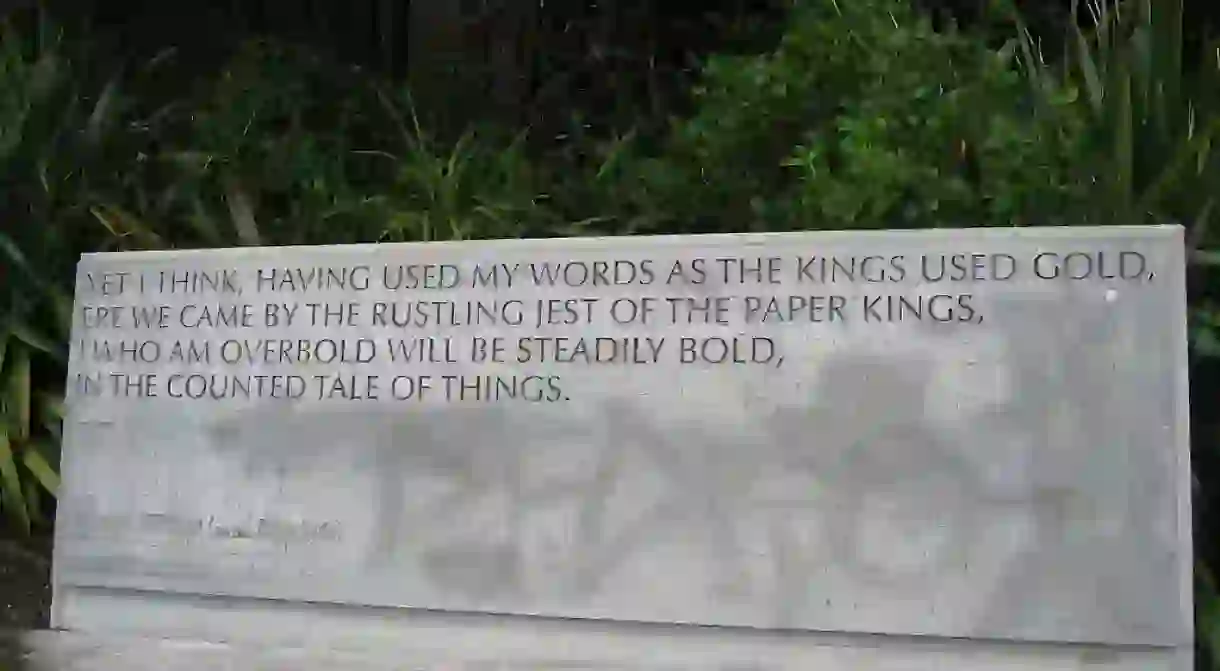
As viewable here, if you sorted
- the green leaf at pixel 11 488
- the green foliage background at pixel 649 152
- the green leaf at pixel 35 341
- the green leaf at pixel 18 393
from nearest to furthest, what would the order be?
the green foliage background at pixel 649 152
the green leaf at pixel 11 488
the green leaf at pixel 18 393
the green leaf at pixel 35 341

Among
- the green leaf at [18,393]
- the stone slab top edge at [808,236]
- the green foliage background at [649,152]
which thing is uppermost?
the green foliage background at [649,152]

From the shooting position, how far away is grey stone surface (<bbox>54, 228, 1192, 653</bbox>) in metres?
3.61

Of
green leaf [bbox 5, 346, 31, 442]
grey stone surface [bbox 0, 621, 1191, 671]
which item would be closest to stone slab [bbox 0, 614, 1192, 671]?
grey stone surface [bbox 0, 621, 1191, 671]

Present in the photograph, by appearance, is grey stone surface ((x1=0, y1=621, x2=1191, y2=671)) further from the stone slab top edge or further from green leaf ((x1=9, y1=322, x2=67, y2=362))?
green leaf ((x1=9, y1=322, x2=67, y2=362))

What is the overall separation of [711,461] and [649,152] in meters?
2.98

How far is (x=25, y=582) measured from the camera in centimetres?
482

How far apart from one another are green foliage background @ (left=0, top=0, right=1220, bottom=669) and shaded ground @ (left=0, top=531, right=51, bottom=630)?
137mm

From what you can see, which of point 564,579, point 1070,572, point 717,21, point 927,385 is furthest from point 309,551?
point 717,21

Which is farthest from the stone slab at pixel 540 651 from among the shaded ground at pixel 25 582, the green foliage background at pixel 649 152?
the green foliage background at pixel 649 152

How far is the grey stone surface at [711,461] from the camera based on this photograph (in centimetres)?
361

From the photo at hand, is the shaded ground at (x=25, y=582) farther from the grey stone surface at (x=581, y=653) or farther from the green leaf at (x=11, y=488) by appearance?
the grey stone surface at (x=581, y=653)

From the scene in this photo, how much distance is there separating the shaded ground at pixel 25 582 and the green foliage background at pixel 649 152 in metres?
0.14

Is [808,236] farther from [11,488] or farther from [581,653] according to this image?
[11,488]

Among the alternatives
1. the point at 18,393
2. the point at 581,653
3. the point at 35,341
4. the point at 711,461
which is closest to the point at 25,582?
the point at 18,393
